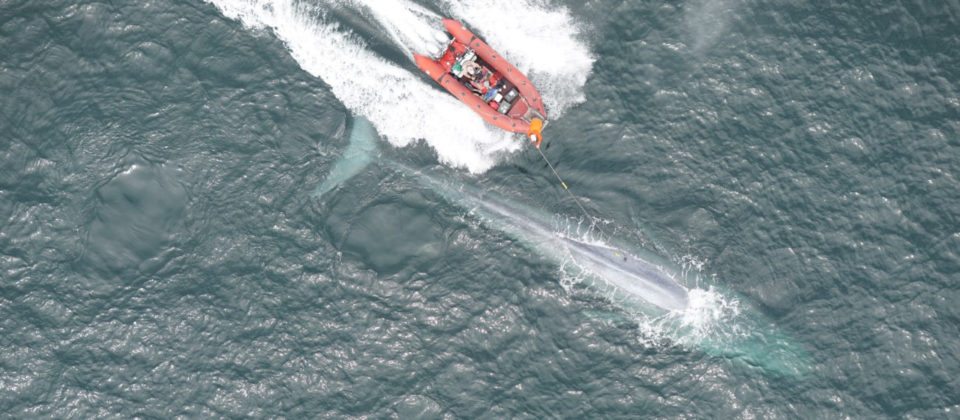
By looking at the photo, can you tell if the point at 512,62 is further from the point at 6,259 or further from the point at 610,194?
the point at 6,259

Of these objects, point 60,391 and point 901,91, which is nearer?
point 60,391

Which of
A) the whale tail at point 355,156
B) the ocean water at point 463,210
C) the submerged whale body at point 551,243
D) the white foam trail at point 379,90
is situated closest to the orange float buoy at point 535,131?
the ocean water at point 463,210

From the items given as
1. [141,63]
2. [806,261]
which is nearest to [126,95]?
[141,63]

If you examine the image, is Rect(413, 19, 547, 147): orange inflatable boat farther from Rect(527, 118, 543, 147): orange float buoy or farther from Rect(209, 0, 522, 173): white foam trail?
Rect(209, 0, 522, 173): white foam trail

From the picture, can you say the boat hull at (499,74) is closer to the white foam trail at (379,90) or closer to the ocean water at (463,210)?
the white foam trail at (379,90)

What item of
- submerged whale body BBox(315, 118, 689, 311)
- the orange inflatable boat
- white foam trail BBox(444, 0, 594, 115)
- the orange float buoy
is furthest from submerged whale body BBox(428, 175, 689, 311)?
white foam trail BBox(444, 0, 594, 115)

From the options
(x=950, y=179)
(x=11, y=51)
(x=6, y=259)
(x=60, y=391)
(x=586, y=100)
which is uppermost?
(x=950, y=179)
